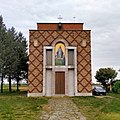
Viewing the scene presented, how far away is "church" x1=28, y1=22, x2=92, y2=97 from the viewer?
95.4ft

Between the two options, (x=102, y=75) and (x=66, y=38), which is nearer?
(x=66, y=38)

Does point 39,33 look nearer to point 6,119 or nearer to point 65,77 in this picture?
point 65,77

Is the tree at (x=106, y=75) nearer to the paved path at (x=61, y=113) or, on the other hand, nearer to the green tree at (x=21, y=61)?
the green tree at (x=21, y=61)

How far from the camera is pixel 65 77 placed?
96.0 feet

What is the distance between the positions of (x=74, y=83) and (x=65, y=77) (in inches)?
45.5

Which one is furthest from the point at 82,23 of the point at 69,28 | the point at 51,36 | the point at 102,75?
the point at 102,75

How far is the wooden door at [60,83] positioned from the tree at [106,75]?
66.5 ft

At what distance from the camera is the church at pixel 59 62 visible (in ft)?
95.4

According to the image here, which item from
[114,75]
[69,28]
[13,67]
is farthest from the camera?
[114,75]

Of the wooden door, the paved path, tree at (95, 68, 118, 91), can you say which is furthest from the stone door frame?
tree at (95, 68, 118, 91)

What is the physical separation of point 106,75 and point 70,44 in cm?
2006

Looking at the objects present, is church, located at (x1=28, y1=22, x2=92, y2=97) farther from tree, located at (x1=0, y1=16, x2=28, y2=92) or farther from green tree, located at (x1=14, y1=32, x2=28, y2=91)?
green tree, located at (x1=14, y1=32, x2=28, y2=91)

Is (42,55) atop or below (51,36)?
below

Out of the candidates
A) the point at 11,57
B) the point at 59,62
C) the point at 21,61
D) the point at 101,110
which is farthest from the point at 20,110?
the point at 21,61
